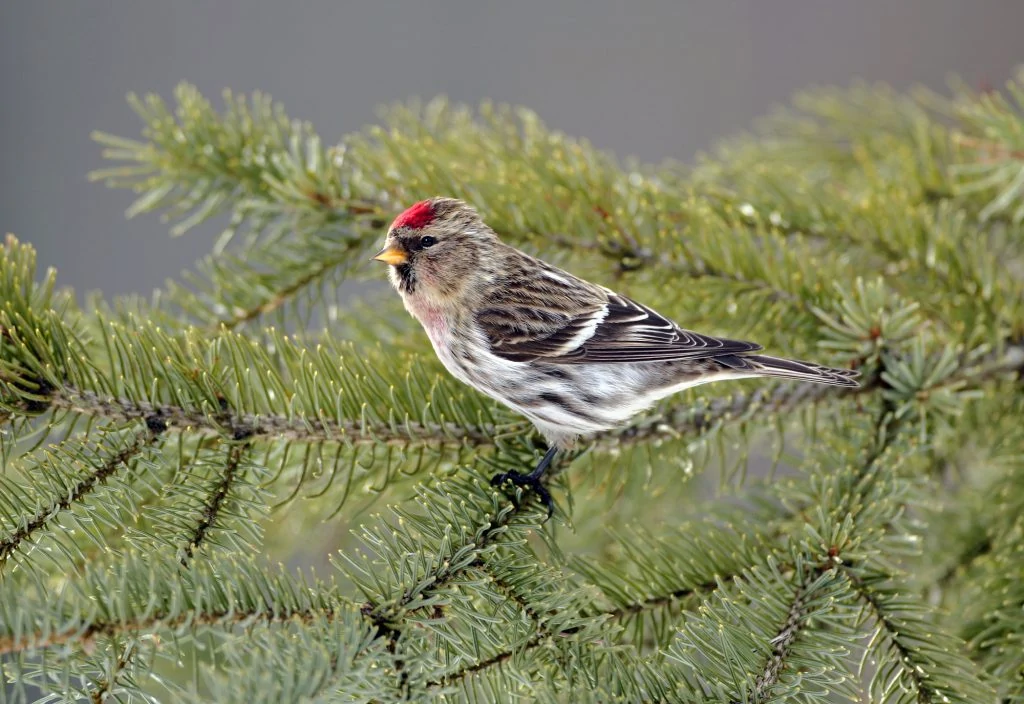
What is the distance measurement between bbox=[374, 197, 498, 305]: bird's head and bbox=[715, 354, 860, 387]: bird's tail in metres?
0.39

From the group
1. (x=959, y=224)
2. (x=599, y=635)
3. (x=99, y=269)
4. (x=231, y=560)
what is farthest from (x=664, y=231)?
(x=99, y=269)

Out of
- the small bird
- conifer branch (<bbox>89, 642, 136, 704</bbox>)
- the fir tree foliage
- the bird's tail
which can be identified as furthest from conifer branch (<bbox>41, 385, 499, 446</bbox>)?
the bird's tail

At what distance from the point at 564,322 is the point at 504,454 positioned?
30cm

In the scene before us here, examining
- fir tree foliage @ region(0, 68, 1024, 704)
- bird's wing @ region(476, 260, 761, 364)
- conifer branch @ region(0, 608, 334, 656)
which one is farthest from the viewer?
bird's wing @ region(476, 260, 761, 364)

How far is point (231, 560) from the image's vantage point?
730 millimetres

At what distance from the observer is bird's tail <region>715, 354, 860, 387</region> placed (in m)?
1.06

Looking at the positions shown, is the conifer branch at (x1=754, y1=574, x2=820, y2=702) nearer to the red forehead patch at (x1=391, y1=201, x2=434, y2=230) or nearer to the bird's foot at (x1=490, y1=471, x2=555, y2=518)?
the bird's foot at (x1=490, y1=471, x2=555, y2=518)

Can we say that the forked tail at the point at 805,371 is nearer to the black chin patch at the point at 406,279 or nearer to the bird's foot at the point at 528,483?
the bird's foot at the point at 528,483

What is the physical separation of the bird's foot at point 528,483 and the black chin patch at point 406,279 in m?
0.40

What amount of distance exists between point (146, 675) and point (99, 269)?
9.79ft

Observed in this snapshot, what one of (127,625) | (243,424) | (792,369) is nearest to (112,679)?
(127,625)

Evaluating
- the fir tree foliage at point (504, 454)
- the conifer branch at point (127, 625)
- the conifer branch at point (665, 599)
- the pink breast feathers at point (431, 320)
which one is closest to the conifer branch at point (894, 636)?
the fir tree foliage at point (504, 454)

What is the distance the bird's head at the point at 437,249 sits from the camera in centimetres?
123

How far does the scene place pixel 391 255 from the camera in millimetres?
1263
